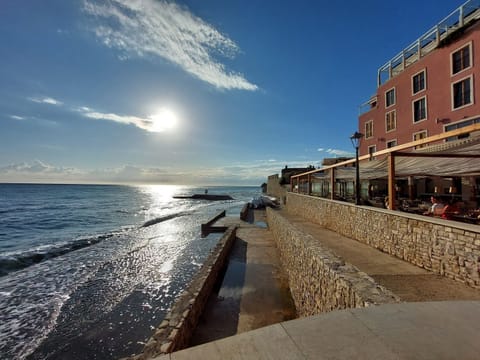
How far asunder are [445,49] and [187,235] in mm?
20871

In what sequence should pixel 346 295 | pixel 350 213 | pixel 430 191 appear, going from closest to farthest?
pixel 346 295 → pixel 350 213 → pixel 430 191

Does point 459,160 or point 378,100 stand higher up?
point 378,100

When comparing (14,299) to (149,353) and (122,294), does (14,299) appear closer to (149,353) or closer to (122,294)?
(122,294)

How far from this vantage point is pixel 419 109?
17312 millimetres

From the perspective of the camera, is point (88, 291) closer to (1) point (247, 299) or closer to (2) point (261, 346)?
(1) point (247, 299)

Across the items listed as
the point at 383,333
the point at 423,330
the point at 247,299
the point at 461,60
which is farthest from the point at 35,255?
the point at 461,60

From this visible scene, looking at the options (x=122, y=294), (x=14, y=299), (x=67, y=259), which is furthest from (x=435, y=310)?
(x=67, y=259)

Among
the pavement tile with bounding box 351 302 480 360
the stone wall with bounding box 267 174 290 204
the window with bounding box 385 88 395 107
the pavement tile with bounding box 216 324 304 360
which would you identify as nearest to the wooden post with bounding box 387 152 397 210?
the pavement tile with bounding box 351 302 480 360

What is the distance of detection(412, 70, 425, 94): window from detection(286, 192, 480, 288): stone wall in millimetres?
13612

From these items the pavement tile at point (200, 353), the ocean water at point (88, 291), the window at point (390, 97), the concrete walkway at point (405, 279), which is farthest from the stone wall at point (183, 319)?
the window at point (390, 97)

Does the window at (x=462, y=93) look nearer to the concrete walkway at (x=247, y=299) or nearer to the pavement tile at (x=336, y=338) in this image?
the concrete walkway at (x=247, y=299)

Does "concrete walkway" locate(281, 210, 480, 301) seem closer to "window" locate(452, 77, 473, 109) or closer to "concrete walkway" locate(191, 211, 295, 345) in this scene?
"concrete walkway" locate(191, 211, 295, 345)

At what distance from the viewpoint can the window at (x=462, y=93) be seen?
13.7 meters

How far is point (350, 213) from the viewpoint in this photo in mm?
9125
